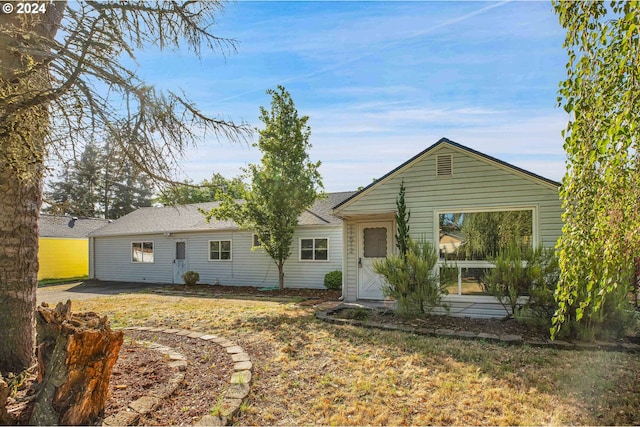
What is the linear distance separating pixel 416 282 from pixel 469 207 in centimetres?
219

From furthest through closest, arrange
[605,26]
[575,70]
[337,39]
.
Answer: [337,39]
[575,70]
[605,26]

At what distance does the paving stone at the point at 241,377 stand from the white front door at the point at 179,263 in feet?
46.3

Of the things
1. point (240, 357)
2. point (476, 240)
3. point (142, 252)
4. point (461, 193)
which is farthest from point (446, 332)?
point (142, 252)

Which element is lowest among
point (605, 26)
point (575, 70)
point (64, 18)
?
point (575, 70)

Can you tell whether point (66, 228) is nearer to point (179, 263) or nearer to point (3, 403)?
point (179, 263)

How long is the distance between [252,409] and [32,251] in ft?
9.47

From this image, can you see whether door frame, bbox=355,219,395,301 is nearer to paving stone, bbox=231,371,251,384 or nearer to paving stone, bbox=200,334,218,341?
paving stone, bbox=200,334,218,341

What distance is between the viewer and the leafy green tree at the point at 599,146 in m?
2.13

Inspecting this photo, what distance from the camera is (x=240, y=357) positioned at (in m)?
5.11

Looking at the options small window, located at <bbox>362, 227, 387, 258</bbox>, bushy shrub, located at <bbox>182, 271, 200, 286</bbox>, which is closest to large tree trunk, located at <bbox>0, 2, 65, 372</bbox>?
small window, located at <bbox>362, 227, 387, 258</bbox>

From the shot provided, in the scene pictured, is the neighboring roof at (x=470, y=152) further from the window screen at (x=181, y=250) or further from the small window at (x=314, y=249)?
the window screen at (x=181, y=250)

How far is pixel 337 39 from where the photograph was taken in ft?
20.9

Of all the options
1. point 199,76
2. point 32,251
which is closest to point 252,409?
point 32,251

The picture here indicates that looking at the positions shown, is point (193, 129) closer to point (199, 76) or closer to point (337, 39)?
point (199, 76)
